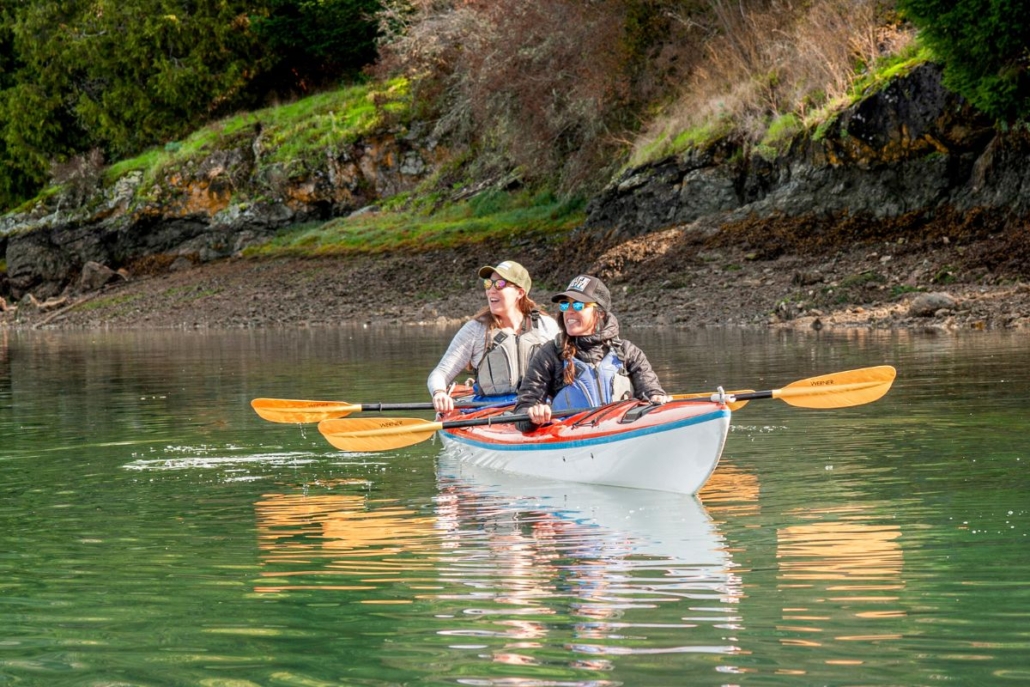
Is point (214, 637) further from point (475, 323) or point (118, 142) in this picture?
point (118, 142)

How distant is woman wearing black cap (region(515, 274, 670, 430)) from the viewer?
30.9 ft

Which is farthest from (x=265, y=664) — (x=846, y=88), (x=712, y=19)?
(x=712, y=19)

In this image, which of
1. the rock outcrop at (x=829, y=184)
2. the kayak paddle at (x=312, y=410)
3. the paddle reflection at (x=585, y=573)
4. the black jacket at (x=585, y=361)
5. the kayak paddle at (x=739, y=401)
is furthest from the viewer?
the rock outcrop at (x=829, y=184)

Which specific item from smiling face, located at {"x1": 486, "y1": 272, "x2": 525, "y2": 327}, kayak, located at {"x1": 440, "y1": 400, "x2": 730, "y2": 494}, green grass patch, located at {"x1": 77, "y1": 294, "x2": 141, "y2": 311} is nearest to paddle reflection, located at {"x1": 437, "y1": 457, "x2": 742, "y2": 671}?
kayak, located at {"x1": 440, "y1": 400, "x2": 730, "y2": 494}

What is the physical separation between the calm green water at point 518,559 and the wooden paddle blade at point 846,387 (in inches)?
16.8

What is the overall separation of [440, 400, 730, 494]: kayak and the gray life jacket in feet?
2.43

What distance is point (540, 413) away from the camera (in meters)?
9.74

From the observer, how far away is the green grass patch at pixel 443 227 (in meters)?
35.4

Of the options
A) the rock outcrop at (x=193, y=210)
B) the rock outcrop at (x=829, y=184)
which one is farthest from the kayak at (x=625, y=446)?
the rock outcrop at (x=193, y=210)

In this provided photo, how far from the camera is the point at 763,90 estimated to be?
94.8 ft

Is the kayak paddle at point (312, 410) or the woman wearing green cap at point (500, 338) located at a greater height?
the woman wearing green cap at point (500, 338)

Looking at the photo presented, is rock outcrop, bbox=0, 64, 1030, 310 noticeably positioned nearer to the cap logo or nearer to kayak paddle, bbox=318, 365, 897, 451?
kayak paddle, bbox=318, 365, 897, 451

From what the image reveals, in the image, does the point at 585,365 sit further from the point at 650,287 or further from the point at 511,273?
the point at 650,287

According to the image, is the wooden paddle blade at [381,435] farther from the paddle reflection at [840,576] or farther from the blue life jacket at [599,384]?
the paddle reflection at [840,576]
